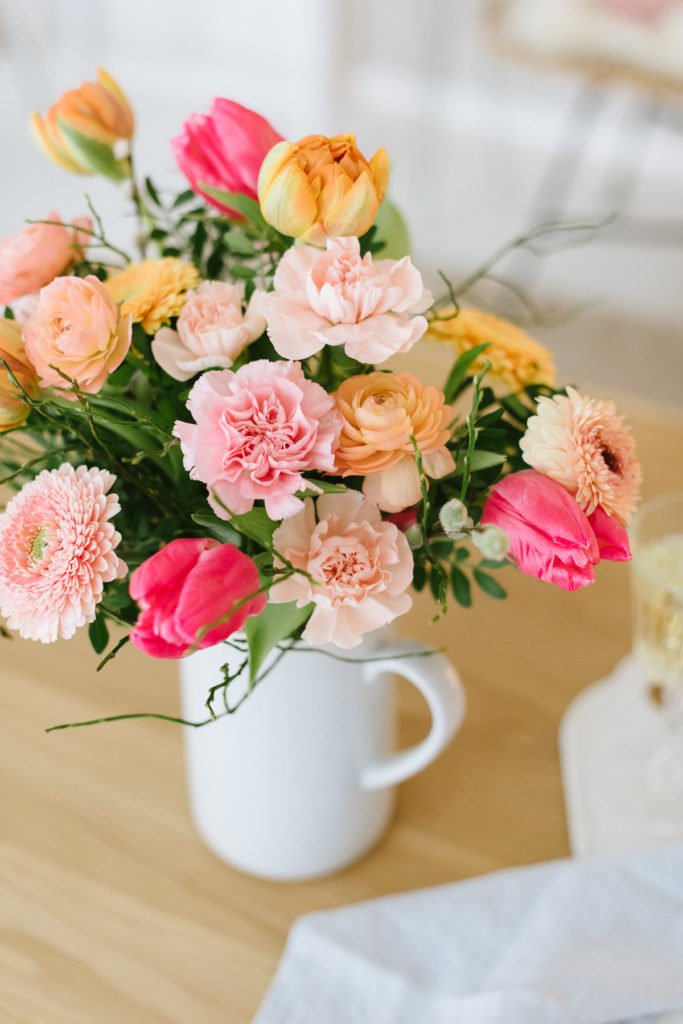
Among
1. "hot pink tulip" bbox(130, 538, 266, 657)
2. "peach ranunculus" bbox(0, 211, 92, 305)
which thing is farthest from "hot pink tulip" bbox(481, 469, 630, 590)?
"peach ranunculus" bbox(0, 211, 92, 305)

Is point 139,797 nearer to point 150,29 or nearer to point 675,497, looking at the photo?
point 675,497

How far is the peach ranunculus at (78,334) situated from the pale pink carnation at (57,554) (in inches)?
1.6

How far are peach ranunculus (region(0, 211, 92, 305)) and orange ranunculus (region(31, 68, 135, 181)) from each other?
5 cm

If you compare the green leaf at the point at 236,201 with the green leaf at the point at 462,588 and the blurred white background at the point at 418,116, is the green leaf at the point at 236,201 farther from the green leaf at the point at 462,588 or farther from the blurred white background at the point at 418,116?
the blurred white background at the point at 418,116

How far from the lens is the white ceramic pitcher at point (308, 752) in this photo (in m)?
0.51

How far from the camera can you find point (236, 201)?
1.44 feet

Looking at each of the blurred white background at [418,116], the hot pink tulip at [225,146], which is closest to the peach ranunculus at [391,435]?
the hot pink tulip at [225,146]

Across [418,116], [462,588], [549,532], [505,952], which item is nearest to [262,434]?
[549,532]

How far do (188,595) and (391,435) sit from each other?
91mm

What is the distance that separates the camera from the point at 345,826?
576mm

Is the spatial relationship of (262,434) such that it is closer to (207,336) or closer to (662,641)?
(207,336)

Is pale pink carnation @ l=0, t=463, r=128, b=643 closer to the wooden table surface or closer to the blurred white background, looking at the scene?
the wooden table surface

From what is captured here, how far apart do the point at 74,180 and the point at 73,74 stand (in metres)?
0.51

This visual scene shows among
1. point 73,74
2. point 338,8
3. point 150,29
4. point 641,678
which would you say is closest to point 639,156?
point 338,8
